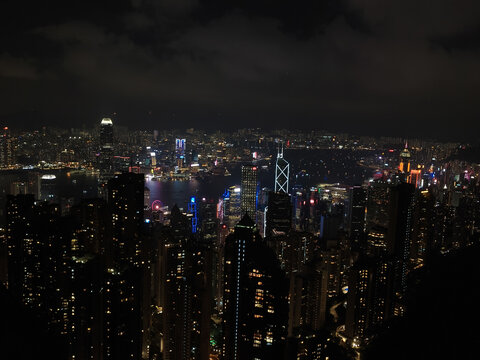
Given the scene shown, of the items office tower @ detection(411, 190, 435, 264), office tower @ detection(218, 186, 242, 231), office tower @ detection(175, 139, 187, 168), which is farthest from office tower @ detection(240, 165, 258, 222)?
office tower @ detection(411, 190, 435, 264)

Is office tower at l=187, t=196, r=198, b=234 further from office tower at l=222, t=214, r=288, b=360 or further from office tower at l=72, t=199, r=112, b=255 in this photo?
office tower at l=222, t=214, r=288, b=360

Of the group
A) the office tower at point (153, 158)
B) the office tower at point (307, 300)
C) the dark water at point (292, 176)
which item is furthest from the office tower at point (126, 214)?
the dark water at point (292, 176)

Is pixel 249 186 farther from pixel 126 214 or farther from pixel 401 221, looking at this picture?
pixel 126 214

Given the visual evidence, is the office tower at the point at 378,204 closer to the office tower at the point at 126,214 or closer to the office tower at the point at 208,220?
the office tower at the point at 208,220

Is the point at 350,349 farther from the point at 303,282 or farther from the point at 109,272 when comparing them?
the point at 109,272

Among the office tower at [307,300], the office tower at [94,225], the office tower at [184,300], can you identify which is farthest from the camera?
the office tower at [94,225]

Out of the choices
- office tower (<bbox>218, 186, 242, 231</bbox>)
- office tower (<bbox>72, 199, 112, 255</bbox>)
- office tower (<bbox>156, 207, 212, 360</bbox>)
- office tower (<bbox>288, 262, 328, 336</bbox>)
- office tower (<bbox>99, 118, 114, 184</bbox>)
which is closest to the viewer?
office tower (<bbox>156, 207, 212, 360</bbox>)
